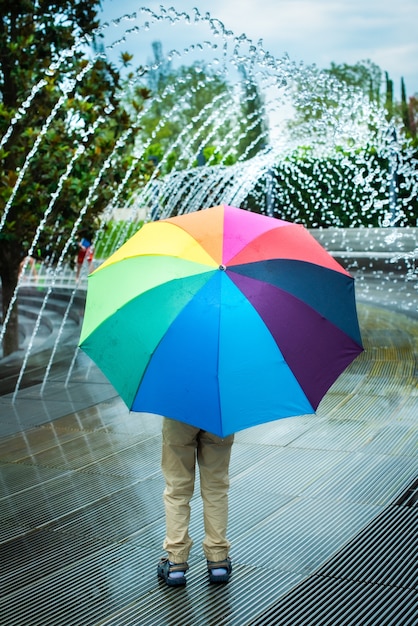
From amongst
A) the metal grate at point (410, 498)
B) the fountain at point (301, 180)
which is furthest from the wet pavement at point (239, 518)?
the fountain at point (301, 180)

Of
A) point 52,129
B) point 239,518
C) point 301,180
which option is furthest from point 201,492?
point 301,180

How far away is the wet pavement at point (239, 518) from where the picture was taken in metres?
3.74

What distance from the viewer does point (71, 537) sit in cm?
468

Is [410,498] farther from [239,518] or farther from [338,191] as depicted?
[338,191]

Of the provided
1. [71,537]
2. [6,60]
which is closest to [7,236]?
[6,60]

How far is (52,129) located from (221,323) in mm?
8222

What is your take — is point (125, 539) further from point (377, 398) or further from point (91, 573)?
point (377, 398)

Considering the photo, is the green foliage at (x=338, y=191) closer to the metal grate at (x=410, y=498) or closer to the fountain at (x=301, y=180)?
the fountain at (x=301, y=180)

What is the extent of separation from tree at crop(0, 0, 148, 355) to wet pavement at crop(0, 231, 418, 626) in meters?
3.52

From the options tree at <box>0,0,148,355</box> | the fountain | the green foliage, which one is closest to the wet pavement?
tree at <box>0,0,148,355</box>

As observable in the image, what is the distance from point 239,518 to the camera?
4.79 metres

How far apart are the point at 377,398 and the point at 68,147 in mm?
5630

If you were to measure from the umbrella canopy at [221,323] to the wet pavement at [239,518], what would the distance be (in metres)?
0.92

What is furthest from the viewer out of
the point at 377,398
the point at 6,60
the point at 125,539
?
the point at 6,60
